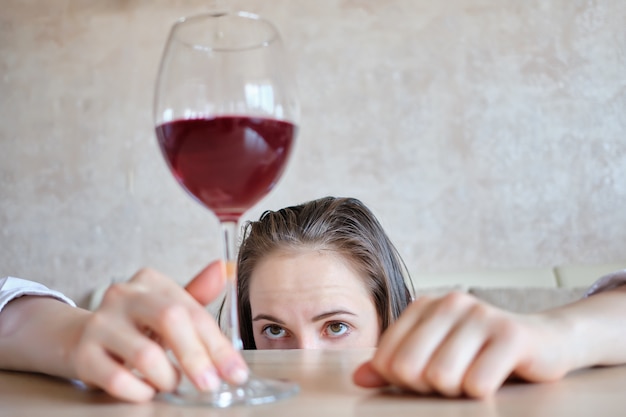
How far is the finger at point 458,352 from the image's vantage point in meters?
0.42

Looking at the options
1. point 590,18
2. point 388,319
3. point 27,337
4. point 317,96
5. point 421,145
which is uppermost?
point 590,18

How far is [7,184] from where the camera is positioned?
10.2 ft

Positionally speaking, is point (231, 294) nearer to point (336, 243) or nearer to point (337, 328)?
point (337, 328)

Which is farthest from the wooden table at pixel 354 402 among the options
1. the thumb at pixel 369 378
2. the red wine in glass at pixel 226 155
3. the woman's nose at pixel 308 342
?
the woman's nose at pixel 308 342

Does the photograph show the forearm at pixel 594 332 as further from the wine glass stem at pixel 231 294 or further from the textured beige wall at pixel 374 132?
the textured beige wall at pixel 374 132

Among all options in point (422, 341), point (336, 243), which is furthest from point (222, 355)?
point (336, 243)

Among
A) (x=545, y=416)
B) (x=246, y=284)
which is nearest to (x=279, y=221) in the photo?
(x=246, y=284)

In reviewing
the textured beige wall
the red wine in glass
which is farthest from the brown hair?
the textured beige wall

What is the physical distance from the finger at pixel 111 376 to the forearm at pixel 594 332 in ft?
0.93

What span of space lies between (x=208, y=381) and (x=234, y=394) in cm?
2

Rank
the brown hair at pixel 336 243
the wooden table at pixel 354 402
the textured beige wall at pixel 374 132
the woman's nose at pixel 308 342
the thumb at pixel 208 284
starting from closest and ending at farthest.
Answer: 1. the wooden table at pixel 354 402
2. the thumb at pixel 208 284
3. the woman's nose at pixel 308 342
4. the brown hair at pixel 336 243
5. the textured beige wall at pixel 374 132

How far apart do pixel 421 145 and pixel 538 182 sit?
0.47 meters

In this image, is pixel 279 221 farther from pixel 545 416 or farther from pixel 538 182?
pixel 538 182

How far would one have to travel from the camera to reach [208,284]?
0.50 m
